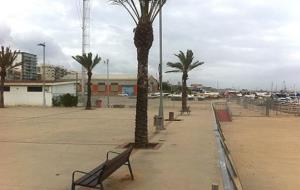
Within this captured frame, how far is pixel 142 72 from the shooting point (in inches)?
682

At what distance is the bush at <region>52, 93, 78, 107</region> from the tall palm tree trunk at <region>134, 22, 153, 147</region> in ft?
139

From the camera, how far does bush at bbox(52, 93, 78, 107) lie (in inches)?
2320

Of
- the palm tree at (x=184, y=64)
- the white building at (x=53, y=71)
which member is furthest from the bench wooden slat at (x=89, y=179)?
the white building at (x=53, y=71)

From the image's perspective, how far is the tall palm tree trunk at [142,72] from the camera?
17.1 meters

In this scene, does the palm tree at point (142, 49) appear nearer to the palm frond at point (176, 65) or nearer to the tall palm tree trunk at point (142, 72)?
the tall palm tree trunk at point (142, 72)

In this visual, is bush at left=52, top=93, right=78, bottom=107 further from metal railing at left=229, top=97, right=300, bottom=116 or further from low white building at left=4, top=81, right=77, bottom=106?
metal railing at left=229, top=97, right=300, bottom=116

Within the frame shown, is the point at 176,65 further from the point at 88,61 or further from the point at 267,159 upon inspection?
the point at 267,159

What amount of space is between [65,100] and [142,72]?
42.7 meters

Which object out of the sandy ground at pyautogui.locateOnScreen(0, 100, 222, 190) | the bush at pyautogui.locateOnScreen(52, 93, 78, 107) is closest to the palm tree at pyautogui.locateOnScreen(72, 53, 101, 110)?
the bush at pyautogui.locateOnScreen(52, 93, 78, 107)

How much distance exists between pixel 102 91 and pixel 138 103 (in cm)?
12044

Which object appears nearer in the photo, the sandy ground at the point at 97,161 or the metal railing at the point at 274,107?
the sandy ground at the point at 97,161

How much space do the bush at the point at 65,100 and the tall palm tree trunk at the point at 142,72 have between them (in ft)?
139

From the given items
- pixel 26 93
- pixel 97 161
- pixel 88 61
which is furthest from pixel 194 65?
pixel 97 161

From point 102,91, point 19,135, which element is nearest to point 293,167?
point 19,135
